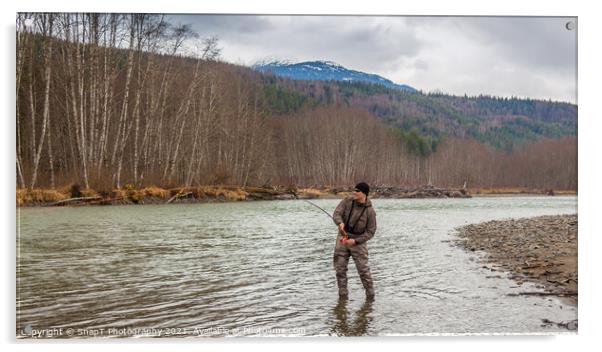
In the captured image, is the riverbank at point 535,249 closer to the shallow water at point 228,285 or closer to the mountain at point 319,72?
the shallow water at point 228,285

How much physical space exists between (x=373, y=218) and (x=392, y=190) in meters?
5.59

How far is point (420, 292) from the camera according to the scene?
5.77 metres

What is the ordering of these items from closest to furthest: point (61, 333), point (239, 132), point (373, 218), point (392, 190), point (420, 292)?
point (61, 333)
point (373, 218)
point (420, 292)
point (239, 132)
point (392, 190)

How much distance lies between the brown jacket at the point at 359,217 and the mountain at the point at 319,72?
207 centimetres

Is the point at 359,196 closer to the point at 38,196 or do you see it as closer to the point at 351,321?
the point at 351,321

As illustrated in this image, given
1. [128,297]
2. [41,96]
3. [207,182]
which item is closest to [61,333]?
[128,297]

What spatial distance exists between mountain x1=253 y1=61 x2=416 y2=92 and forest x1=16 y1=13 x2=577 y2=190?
29 centimetres

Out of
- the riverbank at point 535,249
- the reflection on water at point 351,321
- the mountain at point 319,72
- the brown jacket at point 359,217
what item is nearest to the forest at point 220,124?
the mountain at point 319,72

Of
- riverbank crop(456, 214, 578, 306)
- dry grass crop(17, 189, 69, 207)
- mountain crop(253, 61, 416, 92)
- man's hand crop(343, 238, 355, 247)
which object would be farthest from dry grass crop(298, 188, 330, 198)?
dry grass crop(17, 189, 69, 207)

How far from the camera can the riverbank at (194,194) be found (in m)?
6.91

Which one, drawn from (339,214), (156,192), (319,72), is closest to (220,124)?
(156,192)

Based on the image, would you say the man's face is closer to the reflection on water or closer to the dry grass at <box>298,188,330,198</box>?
the reflection on water

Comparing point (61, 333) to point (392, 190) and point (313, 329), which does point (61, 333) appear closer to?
point (313, 329)

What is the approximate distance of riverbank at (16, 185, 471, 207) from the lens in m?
6.91
